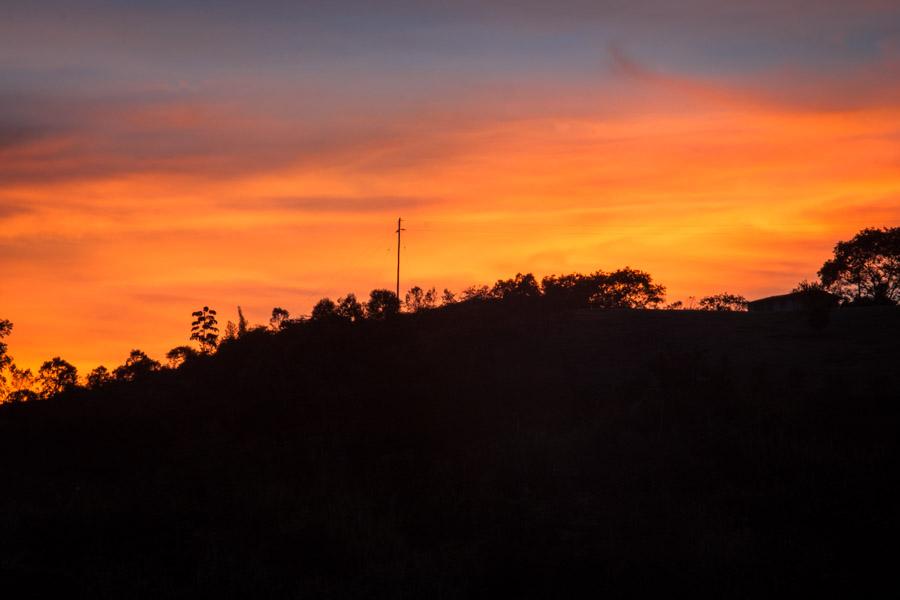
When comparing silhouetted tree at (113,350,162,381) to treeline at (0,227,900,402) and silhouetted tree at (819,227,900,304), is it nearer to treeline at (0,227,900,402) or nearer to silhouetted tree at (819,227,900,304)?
treeline at (0,227,900,402)

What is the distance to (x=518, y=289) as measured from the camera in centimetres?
5347

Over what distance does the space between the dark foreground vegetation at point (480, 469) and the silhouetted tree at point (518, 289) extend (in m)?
4.24

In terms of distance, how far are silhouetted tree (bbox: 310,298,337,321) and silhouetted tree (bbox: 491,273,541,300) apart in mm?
9655

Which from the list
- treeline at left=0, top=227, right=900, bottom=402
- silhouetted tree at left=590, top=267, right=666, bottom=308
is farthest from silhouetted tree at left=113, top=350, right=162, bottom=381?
silhouetted tree at left=590, top=267, right=666, bottom=308

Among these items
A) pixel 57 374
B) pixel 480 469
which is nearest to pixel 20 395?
pixel 57 374

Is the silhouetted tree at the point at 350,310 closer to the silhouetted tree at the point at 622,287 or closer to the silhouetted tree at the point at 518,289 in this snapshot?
the silhouetted tree at the point at 518,289

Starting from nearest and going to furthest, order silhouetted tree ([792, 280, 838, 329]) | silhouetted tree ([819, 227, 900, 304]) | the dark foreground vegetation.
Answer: the dark foreground vegetation → silhouetted tree ([792, 280, 838, 329]) → silhouetted tree ([819, 227, 900, 304])

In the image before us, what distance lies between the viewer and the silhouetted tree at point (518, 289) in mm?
49031

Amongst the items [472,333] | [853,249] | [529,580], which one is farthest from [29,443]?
[853,249]

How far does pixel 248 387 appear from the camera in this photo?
3869 centimetres

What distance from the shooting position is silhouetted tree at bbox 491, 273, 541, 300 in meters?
49.0

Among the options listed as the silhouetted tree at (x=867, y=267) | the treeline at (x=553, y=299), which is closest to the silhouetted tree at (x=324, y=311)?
the treeline at (x=553, y=299)

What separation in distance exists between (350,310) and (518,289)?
35.6 ft

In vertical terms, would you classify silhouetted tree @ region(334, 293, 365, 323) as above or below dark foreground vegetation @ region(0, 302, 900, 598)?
above
